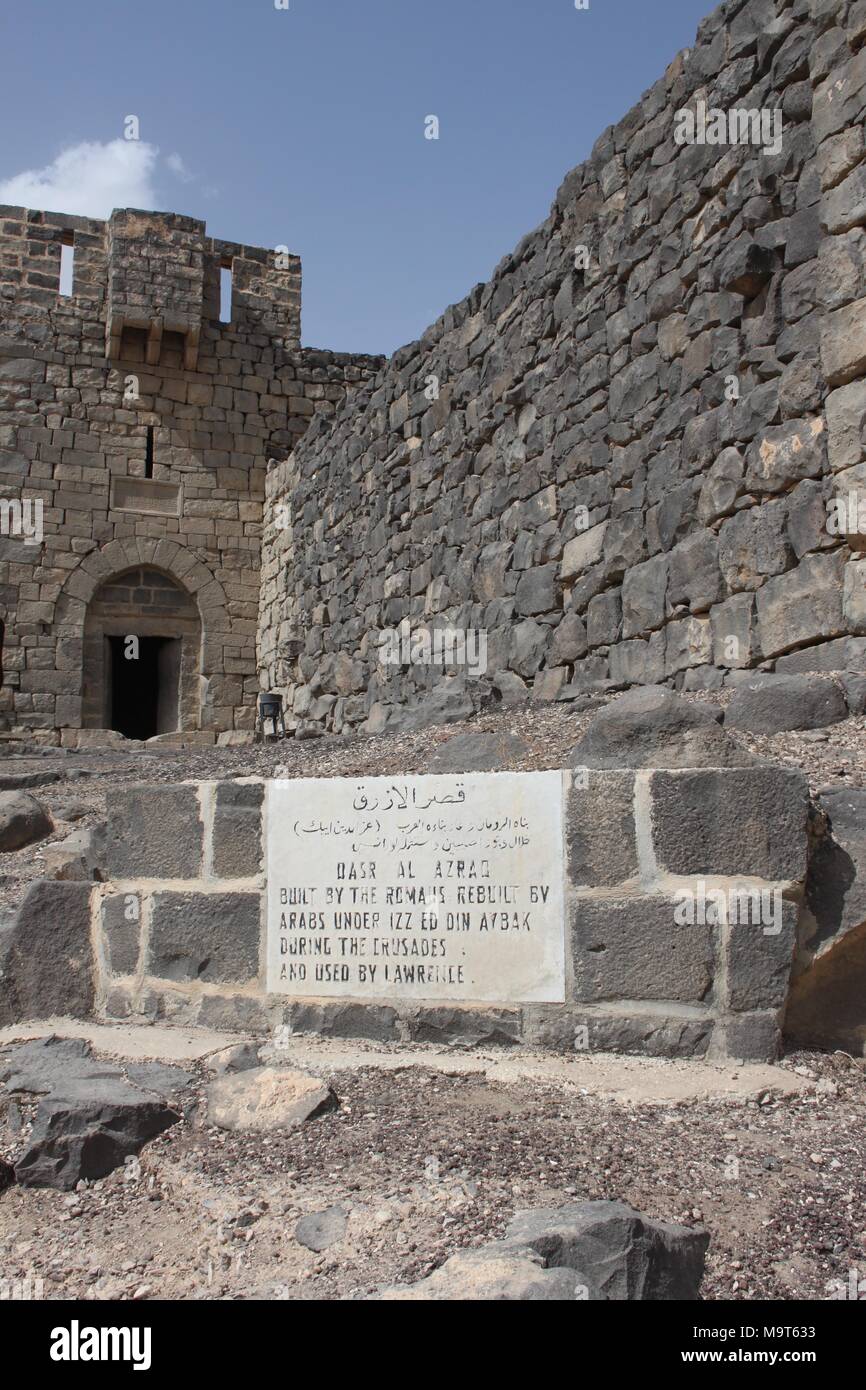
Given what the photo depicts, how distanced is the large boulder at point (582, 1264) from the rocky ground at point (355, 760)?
64.5 inches

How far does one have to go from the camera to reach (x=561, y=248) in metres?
7.48

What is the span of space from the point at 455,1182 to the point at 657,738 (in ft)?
4.76

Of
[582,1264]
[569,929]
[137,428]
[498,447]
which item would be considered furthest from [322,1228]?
[137,428]

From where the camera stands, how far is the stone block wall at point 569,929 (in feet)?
10.0

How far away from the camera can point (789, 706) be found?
4305 mm

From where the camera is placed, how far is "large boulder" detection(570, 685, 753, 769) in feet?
10.7

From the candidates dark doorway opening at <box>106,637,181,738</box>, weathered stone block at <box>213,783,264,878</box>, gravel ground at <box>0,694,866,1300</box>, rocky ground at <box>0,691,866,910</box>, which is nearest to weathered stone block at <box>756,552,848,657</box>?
rocky ground at <box>0,691,866,910</box>

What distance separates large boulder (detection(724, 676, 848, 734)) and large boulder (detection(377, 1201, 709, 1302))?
2467mm

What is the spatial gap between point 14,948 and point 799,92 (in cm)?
483

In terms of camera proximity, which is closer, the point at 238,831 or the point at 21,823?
the point at 238,831

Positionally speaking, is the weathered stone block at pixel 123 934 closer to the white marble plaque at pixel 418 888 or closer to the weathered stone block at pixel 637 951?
the white marble plaque at pixel 418 888

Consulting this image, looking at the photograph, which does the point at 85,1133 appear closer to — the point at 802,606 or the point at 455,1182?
the point at 455,1182
